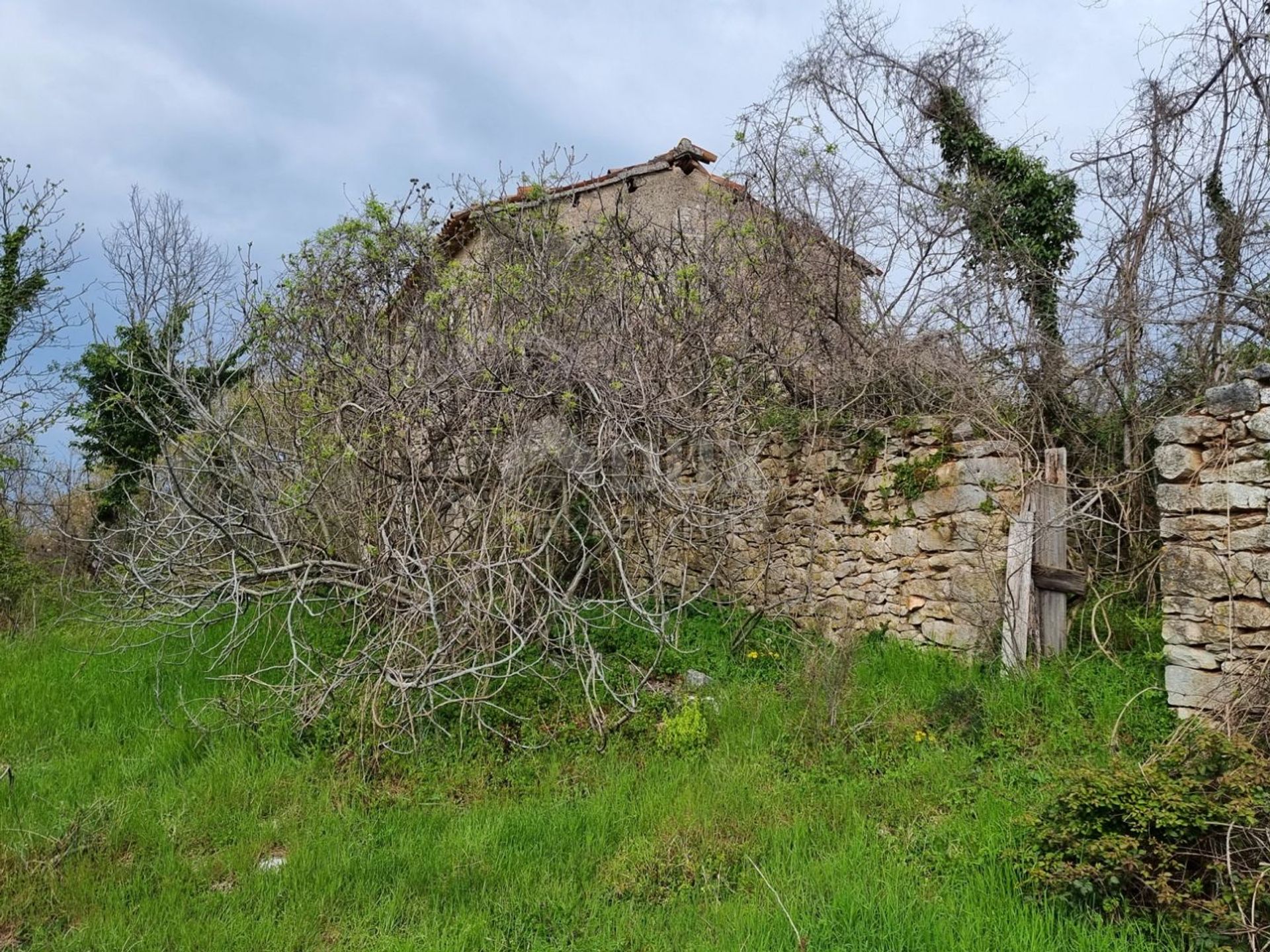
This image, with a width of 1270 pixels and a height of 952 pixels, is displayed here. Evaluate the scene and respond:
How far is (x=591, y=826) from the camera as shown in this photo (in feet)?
13.4

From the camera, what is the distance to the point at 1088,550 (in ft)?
21.5

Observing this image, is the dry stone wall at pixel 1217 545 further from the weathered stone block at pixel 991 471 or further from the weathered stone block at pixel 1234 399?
the weathered stone block at pixel 991 471

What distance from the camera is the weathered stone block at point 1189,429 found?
15.3ft

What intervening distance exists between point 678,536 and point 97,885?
4.48 metres

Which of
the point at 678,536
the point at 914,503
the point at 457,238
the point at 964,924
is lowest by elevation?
the point at 964,924

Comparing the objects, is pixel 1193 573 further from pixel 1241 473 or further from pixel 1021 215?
pixel 1021 215

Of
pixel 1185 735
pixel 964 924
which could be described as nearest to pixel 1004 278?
pixel 1185 735

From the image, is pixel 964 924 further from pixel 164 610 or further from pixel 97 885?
pixel 164 610

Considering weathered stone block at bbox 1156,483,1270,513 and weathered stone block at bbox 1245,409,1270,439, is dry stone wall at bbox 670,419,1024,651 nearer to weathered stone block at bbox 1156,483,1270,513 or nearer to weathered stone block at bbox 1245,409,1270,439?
weathered stone block at bbox 1156,483,1270,513

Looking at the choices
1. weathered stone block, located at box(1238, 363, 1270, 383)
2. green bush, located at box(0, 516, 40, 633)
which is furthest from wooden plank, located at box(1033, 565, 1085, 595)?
green bush, located at box(0, 516, 40, 633)

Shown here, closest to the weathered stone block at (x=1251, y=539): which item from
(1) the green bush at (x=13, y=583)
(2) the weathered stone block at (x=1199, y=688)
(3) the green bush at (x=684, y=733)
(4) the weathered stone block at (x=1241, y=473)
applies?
(4) the weathered stone block at (x=1241, y=473)

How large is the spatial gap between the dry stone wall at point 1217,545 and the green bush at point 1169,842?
123 centimetres

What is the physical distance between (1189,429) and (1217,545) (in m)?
0.70

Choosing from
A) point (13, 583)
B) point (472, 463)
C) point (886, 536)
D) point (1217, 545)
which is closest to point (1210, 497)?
point (1217, 545)
